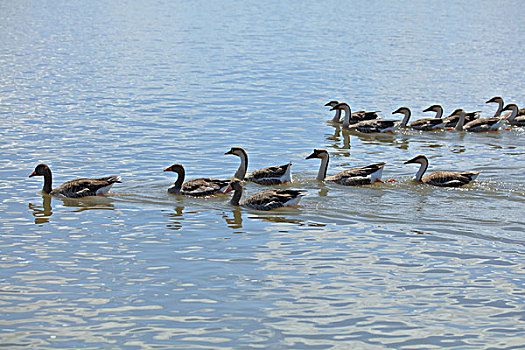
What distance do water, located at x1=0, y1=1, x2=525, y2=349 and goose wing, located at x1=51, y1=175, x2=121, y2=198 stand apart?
224 millimetres

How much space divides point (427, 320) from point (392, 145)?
46.3 feet

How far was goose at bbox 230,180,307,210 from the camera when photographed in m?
16.8

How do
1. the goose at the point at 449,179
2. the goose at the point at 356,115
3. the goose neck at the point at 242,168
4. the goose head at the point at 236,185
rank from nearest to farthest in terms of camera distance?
the goose head at the point at 236,185 < the goose at the point at 449,179 < the goose neck at the point at 242,168 < the goose at the point at 356,115

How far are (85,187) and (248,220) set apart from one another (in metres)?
4.04

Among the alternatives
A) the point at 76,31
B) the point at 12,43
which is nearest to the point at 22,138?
the point at 12,43

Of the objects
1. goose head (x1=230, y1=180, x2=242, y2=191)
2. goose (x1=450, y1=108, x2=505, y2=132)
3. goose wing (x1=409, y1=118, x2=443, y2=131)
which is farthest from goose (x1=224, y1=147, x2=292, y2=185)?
goose (x1=450, y1=108, x2=505, y2=132)

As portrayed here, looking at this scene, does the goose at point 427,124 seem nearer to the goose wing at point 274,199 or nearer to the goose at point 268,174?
the goose at point 268,174

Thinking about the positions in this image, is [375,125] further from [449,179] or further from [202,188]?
[202,188]

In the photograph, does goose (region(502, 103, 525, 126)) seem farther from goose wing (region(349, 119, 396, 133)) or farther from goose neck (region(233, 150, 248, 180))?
goose neck (region(233, 150, 248, 180))

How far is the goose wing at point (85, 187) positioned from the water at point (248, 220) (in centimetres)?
22

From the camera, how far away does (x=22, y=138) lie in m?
23.8

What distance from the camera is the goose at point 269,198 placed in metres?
16.8

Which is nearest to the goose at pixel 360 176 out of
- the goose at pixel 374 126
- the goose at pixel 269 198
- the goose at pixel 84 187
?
the goose at pixel 269 198

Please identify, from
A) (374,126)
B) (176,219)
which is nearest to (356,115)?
(374,126)
